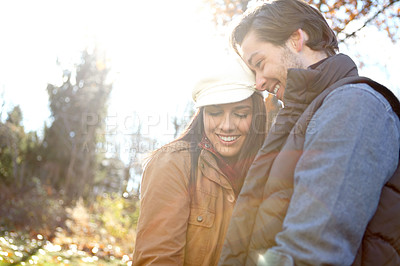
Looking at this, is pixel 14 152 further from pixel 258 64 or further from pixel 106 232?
pixel 258 64

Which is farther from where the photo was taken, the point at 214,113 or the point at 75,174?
the point at 75,174

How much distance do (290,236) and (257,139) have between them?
1.87m

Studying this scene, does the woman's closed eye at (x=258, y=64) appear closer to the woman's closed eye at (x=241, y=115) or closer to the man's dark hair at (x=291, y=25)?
the man's dark hair at (x=291, y=25)

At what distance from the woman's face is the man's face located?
0.58 meters

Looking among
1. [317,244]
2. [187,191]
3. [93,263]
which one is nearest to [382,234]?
[317,244]

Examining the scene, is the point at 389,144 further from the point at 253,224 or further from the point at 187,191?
the point at 187,191

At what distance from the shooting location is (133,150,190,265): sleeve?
234cm

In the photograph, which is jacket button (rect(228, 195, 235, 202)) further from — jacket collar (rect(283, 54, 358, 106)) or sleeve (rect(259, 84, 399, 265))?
sleeve (rect(259, 84, 399, 265))

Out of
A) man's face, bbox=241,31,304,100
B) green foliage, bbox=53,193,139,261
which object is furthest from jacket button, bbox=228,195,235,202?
green foliage, bbox=53,193,139,261

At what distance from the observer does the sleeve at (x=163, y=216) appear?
2342mm

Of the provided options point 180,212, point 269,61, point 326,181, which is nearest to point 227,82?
point 269,61

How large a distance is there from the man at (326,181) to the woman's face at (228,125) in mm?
1187

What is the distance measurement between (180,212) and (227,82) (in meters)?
1.09

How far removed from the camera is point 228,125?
2.96 metres
